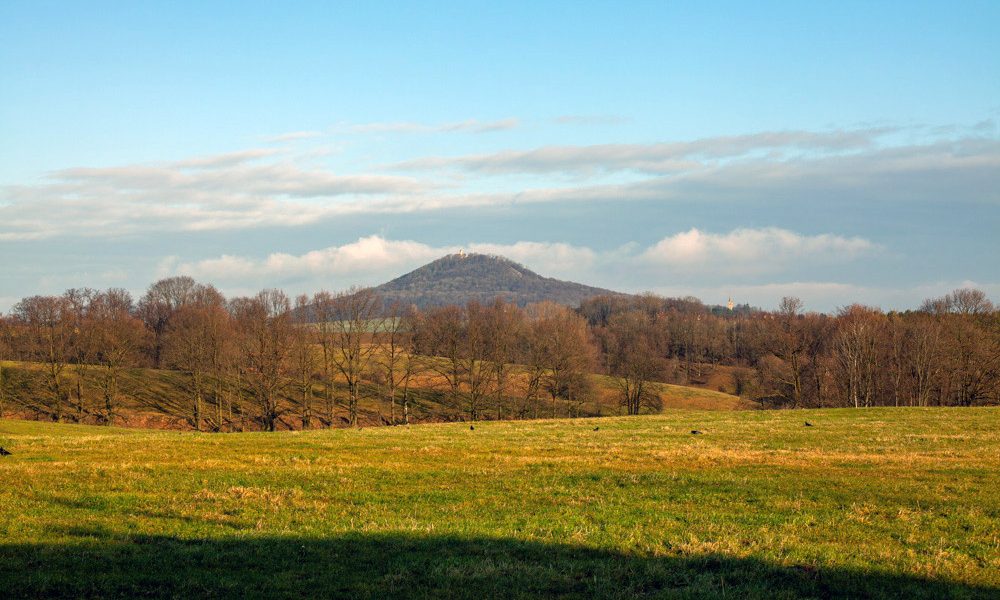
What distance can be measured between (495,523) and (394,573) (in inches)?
161

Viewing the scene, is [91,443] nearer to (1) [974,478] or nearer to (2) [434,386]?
(1) [974,478]

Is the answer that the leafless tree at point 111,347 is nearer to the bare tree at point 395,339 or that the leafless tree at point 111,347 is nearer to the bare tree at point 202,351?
the bare tree at point 202,351

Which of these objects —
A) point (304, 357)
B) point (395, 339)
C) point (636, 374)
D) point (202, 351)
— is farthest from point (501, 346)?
point (202, 351)

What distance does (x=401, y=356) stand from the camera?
90875mm

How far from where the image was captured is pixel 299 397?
94.1 meters

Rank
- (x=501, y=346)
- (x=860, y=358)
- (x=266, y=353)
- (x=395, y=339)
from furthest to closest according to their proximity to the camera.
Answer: (x=860, y=358) < (x=501, y=346) < (x=395, y=339) < (x=266, y=353)

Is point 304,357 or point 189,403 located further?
point 189,403

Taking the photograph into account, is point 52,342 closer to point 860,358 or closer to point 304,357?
point 304,357

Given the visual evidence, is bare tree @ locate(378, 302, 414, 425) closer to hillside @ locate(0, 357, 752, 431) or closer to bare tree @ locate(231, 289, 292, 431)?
hillside @ locate(0, 357, 752, 431)

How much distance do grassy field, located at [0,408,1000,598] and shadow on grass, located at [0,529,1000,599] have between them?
41 mm

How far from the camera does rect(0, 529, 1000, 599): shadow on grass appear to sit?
398 inches

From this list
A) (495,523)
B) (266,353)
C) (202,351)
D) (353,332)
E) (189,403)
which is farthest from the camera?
(189,403)

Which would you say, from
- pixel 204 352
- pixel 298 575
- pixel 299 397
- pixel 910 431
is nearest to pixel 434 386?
pixel 299 397

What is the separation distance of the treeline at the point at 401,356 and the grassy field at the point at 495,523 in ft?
166
